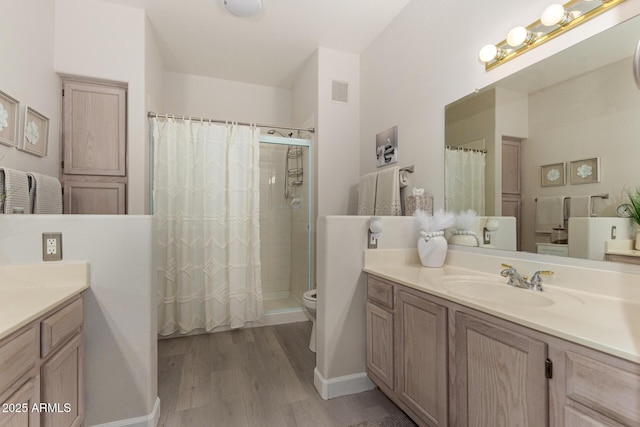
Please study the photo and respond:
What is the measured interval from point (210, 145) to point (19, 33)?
1329 mm

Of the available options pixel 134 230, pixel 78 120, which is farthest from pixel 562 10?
pixel 78 120

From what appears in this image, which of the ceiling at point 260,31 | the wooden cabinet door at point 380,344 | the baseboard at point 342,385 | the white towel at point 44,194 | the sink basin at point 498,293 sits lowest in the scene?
the baseboard at point 342,385

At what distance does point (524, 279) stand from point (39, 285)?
222cm

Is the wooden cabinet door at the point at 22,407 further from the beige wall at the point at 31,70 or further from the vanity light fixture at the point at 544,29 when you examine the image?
the vanity light fixture at the point at 544,29

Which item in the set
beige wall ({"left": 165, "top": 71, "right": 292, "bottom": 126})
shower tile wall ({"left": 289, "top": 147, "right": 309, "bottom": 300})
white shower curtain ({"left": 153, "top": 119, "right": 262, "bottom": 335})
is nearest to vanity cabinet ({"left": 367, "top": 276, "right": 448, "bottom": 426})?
white shower curtain ({"left": 153, "top": 119, "right": 262, "bottom": 335})

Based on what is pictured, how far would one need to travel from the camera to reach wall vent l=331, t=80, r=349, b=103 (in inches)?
116

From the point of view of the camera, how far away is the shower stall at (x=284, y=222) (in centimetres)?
328

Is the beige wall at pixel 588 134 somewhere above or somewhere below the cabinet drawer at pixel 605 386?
above

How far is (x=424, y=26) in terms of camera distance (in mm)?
2123

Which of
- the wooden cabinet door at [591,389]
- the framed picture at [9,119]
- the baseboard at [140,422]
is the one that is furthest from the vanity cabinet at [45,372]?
the wooden cabinet door at [591,389]

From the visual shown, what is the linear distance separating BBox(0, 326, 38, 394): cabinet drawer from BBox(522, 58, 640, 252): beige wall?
2.05 metres

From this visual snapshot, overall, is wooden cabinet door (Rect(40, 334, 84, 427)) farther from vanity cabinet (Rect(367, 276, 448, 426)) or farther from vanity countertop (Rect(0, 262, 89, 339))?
vanity cabinet (Rect(367, 276, 448, 426))

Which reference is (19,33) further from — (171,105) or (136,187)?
(171,105)

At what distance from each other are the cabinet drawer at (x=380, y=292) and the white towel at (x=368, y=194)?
822 mm
